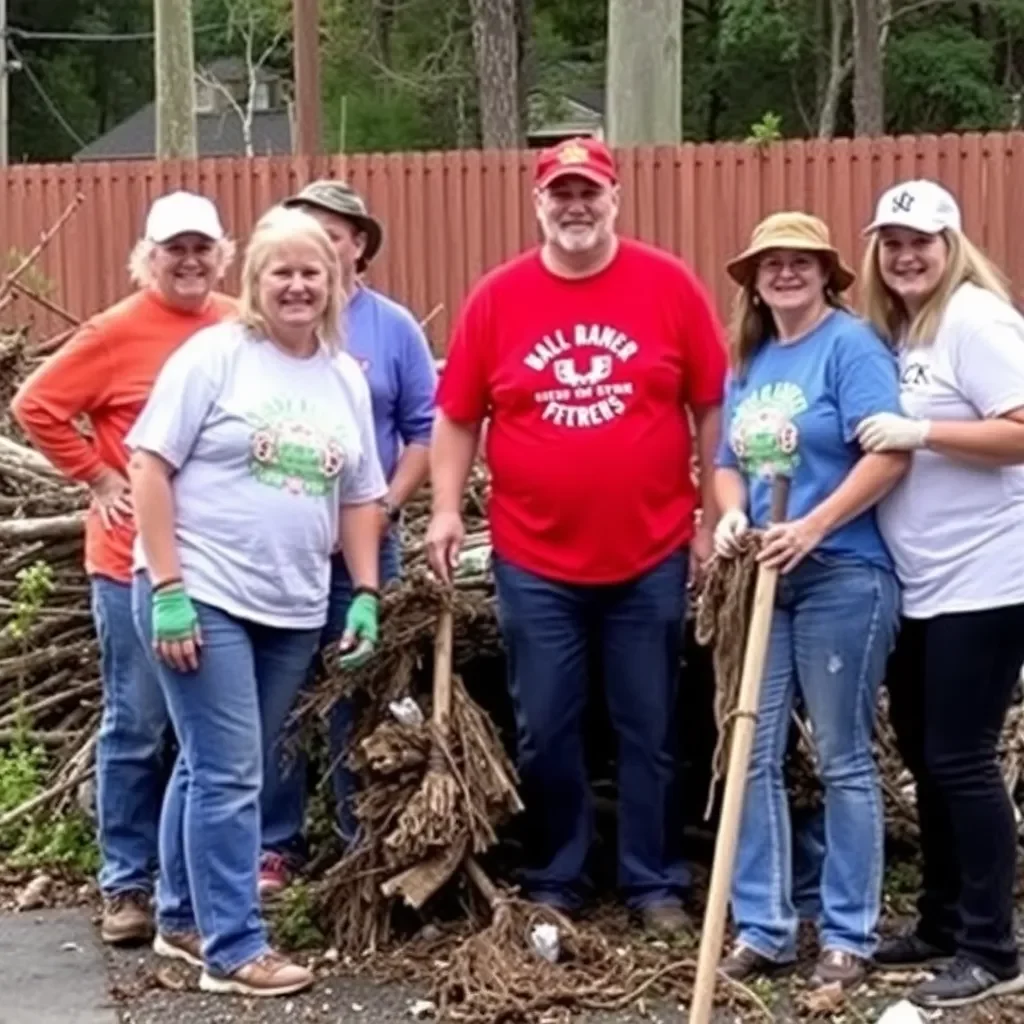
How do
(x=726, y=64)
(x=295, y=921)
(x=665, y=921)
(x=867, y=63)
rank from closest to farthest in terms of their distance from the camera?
(x=665, y=921), (x=295, y=921), (x=867, y=63), (x=726, y=64)

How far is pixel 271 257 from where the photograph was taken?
5305 mm

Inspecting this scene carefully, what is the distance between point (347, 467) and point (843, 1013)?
1.78 meters

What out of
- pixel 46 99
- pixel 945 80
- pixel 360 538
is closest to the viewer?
pixel 360 538

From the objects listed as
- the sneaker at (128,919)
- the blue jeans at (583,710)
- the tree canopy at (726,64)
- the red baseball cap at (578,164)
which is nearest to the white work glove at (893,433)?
the blue jeans at (583,710)

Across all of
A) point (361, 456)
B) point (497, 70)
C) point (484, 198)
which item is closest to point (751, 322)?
point (361, 456)

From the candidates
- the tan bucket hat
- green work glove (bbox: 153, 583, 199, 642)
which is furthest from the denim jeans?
green work glove (bbox: 153, 583, 199, 642)

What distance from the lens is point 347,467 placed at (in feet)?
17.9

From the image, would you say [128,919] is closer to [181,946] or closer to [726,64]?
[181,946]

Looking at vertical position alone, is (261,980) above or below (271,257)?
below

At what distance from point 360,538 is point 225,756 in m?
0.68

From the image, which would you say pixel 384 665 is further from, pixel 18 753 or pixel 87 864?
pixel 18 753

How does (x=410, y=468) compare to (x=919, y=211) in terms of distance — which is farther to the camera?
(x=410, y=468)

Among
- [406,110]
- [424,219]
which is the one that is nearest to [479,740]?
[424,219]

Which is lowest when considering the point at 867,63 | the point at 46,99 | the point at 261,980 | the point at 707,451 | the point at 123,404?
the point at 261,980
